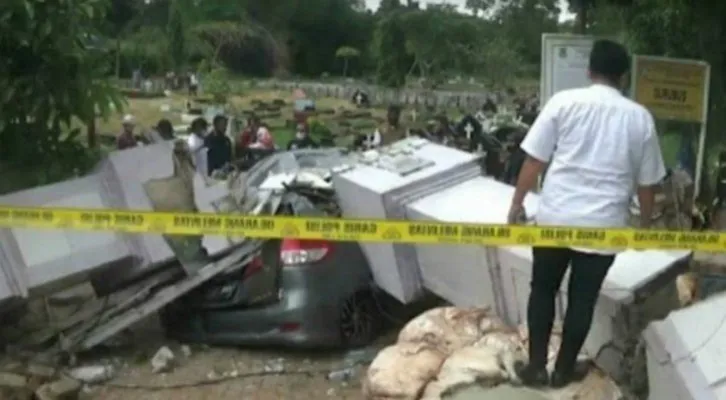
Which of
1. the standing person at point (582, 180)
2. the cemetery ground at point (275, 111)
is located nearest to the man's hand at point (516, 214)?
the standing person at point (582, 180)

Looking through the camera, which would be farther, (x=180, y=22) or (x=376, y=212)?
(x=180, y=22)

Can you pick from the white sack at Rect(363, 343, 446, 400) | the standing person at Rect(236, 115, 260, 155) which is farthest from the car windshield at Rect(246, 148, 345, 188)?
the white sack at Rect(363, 343, 446, 400)

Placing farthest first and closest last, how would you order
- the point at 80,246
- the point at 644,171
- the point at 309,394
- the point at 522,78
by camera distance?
the point at 522,78 → the point at 80,246 → the point at 309,394 → the point at 644,171

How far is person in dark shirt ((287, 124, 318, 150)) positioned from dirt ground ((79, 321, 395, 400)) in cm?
154

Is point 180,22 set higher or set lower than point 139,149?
higher

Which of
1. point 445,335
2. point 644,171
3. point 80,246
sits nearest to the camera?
point 644,171

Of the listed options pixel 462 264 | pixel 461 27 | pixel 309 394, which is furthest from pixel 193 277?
pixel 461 27

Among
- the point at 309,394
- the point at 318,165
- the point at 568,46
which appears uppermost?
the point at 568,46

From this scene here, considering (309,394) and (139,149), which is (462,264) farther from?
(139,149)

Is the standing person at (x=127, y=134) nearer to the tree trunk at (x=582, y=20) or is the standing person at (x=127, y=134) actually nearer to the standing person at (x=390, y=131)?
the standing person at (x=390, y=131)

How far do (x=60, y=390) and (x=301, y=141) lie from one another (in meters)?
2.54

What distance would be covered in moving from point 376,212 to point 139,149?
1738 mm

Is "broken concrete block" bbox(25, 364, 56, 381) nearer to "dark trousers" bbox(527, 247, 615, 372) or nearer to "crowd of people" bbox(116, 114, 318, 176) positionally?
"crowd of people" bbox(116, 114, 318, 176)

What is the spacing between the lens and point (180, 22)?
7766mm
